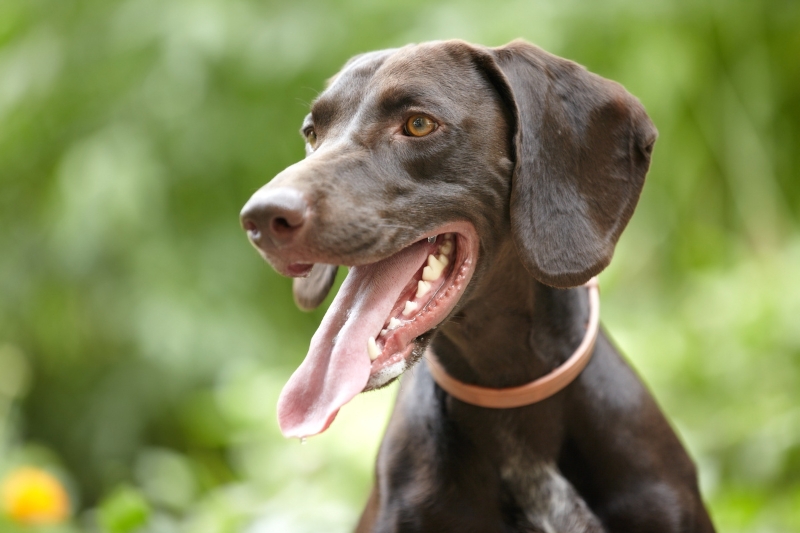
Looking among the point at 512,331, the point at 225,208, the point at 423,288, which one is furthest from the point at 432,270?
the point at 225,208

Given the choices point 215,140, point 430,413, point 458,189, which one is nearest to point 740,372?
point 430,413

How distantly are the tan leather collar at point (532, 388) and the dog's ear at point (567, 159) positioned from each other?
193mm

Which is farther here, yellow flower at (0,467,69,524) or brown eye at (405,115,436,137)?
yellow flower at (0,467,69,524)

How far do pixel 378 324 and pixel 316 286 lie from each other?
2.00 ft

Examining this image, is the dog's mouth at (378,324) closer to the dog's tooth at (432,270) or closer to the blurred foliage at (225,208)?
the dog's tooth at (432,270)

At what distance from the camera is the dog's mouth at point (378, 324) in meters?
2.11

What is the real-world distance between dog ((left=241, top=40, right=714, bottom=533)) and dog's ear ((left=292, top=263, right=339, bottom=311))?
363 millimetres

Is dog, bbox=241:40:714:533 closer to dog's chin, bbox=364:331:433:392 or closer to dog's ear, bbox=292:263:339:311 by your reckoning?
dog's chin, bbox=364:331:433:392

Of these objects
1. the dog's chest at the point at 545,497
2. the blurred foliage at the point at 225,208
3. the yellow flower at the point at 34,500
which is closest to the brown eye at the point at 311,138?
the dog's chest at the point at 545,497

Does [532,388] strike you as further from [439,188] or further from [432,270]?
[439,188]

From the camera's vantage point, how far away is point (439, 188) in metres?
2.22

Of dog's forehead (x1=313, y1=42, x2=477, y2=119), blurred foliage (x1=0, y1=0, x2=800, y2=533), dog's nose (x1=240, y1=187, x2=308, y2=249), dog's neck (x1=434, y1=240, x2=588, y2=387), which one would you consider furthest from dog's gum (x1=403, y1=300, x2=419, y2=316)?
blurred foliage (x1=0, y1=0, x2=800, y2=533)

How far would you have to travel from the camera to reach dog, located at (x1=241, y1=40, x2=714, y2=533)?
2.14m

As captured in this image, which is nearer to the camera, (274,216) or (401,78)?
(274,216)
